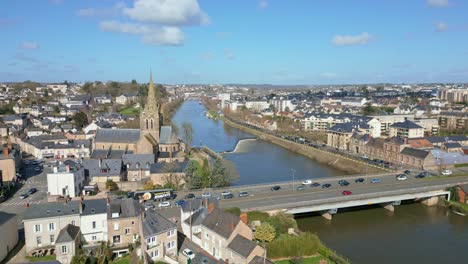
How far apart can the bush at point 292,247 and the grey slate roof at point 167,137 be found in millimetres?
21398

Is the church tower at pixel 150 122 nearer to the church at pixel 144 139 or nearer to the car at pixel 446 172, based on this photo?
the church at pixel 144 139

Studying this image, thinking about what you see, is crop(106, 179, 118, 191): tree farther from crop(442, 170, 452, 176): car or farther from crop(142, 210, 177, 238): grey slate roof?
crop(442, 170, 452, 176): car

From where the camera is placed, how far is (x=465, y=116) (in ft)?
204

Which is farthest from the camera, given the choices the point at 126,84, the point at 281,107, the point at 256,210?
the point at 126,84

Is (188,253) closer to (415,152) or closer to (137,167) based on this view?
(137,167)

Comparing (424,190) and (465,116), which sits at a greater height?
(465,116)

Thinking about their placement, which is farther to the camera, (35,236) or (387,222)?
(387,222)

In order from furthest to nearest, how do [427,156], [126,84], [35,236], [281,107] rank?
[126,84], [281,107], [427,156], [35,236]

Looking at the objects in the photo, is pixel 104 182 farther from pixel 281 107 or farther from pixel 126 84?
pixel 126 84

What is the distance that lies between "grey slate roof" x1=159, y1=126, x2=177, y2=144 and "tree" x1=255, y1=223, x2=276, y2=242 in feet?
68.6

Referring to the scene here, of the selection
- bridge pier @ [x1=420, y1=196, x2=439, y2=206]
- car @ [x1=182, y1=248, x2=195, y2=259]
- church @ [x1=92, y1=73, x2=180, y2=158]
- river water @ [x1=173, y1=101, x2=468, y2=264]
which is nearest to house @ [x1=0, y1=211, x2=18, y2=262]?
car @ [x1=182, y1=248, x2=195, y2=259]

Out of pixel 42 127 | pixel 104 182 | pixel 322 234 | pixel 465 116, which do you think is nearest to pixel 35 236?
pixel 104 182

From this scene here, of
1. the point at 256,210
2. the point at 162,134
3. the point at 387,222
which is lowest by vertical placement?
the point at 387,222

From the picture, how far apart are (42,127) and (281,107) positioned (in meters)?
66.1
